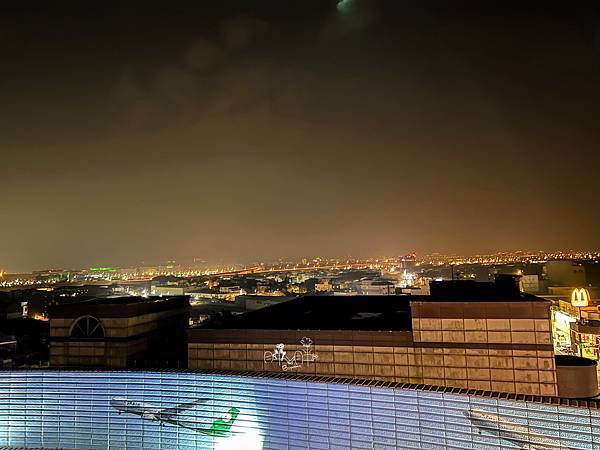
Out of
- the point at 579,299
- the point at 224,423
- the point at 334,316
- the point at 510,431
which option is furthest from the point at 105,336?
the point at 579,299

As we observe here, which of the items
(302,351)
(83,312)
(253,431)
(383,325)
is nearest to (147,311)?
(83,312)

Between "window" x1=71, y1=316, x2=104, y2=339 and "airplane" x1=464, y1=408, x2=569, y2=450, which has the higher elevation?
"window" x1=71, y1=316, x2=104, y2=339

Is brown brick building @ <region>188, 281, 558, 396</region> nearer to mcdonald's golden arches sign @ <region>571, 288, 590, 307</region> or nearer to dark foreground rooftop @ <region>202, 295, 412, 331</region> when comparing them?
dark foreground rooftop @ <region>202, 295, 412, 331</region>

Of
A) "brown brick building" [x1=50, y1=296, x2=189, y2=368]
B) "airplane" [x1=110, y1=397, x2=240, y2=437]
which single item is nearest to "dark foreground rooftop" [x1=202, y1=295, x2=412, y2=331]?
"brown brick building" [x1=50, y1=296, x2=189, y2=368]

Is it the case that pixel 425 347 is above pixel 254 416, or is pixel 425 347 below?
above

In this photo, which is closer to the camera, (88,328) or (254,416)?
(254,416)

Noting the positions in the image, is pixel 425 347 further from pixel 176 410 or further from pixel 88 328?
pixel 88 328

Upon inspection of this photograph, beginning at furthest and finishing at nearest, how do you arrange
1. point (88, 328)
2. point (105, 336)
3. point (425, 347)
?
point (88, 328)
point (105, 336)
point (425, 347)

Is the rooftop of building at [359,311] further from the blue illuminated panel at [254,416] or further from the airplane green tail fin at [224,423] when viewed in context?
the airplane green tail fin at [224,423]
